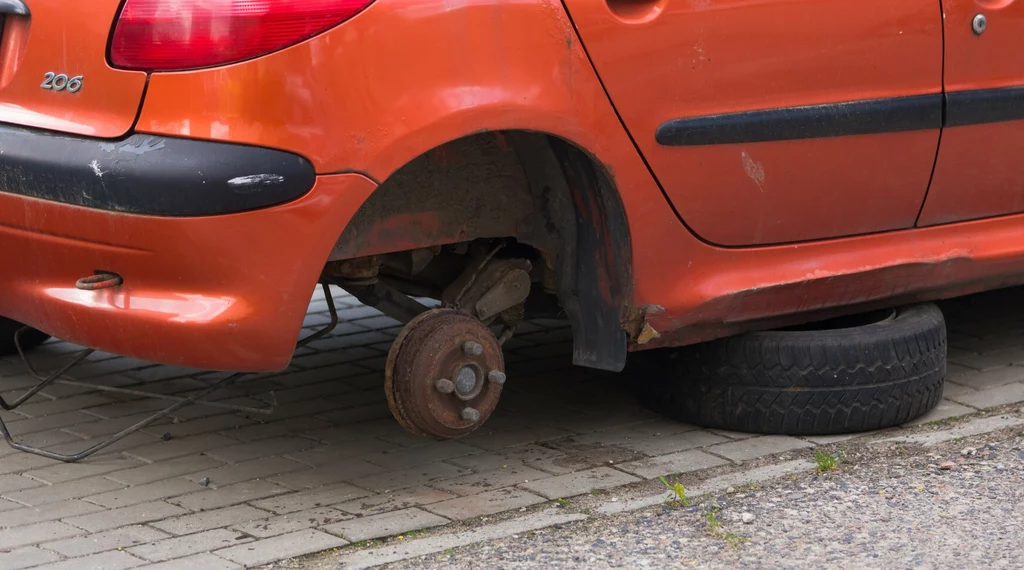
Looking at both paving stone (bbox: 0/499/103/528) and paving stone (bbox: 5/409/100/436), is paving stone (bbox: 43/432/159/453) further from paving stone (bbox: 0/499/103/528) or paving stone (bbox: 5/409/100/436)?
paving stone (bbox: 0/499/103/528)

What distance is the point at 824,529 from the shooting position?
117 inches

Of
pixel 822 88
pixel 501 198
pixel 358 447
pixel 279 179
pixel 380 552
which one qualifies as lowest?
pixel 380 552

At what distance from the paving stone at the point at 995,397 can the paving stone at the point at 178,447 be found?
2.20 m

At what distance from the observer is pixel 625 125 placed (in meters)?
3.13

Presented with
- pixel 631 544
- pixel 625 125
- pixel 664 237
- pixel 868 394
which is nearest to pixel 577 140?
pixel 625 125

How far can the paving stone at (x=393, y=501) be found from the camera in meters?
3.14

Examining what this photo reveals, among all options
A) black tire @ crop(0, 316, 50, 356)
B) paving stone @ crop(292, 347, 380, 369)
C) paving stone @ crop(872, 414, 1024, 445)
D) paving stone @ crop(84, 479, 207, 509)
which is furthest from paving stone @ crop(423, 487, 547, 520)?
black tire @ crop(0, 316, 50, 356)

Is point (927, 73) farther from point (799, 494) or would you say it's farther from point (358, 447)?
point (358, 447)

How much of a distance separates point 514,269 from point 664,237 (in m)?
0.40

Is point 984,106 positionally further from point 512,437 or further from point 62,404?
point 62,404

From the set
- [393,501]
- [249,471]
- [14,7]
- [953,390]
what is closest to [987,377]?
[953,390]

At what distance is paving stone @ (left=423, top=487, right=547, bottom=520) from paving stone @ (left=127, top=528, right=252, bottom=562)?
473 millimetres

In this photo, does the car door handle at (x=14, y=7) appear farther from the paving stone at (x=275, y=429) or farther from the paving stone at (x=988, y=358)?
the paving stone at (x=988, y=358)

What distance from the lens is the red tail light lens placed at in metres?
2.67
